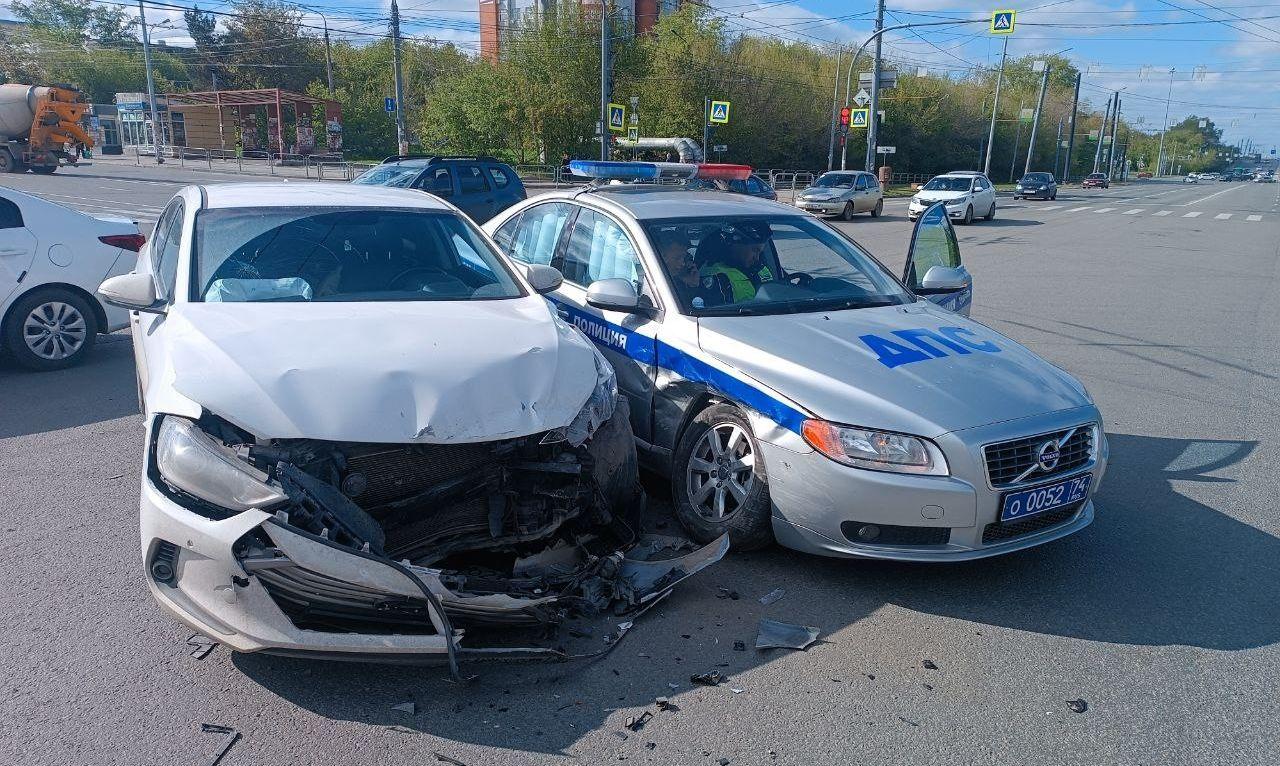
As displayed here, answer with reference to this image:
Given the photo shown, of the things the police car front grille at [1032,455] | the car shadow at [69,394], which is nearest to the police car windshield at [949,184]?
the car shadow at [69,394]

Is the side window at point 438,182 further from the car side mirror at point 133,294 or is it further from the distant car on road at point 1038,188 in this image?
the distant car on road at point 1038,188

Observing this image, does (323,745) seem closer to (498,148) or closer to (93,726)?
(93,726)

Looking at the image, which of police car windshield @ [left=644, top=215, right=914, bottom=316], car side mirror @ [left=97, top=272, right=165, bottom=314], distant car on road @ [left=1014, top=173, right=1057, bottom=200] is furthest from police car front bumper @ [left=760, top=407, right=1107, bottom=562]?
distant car on road @ [left=1014, top=173, right=1057, bottom=200]

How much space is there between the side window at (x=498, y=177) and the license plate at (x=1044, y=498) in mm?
14400

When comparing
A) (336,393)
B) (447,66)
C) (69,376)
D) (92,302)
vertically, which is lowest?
(69,376)

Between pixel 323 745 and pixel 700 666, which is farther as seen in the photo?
pixel 700 666

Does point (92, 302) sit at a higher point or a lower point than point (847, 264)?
lower

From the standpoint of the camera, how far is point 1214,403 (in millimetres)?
7449

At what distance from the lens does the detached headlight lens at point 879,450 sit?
3760 millimetres

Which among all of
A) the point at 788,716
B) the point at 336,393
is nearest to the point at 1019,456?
the point at 788,716

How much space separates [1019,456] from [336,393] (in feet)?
9.01

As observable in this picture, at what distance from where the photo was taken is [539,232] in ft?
20.9

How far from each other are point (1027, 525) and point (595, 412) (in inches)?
75.8

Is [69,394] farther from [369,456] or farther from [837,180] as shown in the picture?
[837,180]
